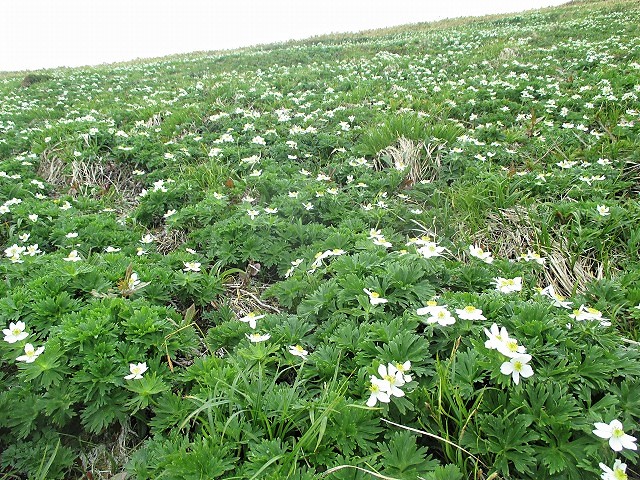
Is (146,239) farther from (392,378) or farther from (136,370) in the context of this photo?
(392,378)

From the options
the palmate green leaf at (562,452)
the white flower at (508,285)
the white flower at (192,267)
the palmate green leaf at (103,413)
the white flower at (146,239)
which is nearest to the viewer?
the palmate green leaf at (562,452)

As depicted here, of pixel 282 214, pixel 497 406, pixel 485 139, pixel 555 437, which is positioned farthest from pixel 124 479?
pixel 485 139

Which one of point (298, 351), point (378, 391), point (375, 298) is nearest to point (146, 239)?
point (298, 351)

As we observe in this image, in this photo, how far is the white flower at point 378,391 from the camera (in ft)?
6.47

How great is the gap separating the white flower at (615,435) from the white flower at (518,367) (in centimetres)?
34

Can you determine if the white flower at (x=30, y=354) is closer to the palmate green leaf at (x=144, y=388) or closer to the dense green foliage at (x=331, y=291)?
the dense green foliage at (x=331, y=291)

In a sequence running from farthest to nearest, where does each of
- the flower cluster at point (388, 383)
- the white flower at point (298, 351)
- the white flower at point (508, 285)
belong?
1. the white flower at point (508, 285)
2. the white flower at point (298, 351)
3. the flower cluster at point (388, 383)

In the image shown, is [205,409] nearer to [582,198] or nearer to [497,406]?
[497,406]

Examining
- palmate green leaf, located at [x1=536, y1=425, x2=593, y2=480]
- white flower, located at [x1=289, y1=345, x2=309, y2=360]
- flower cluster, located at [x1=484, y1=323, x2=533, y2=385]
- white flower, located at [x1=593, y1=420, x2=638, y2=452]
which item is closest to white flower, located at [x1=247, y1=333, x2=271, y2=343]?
white flower, located at [x1=289, y1=345, x2=309, y2=360]

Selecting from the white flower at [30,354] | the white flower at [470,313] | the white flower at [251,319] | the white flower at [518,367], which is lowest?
the white flower at [251,319]

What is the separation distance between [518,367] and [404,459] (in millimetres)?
726

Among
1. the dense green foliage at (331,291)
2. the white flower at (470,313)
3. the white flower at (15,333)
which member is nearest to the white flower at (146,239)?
the dense green foliage at (331,291)

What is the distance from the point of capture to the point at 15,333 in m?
2.57

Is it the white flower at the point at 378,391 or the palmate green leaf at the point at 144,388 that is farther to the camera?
the palmate green leaf at the point at 144,388
